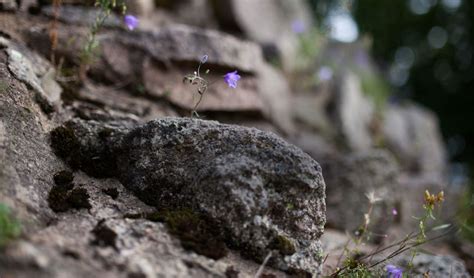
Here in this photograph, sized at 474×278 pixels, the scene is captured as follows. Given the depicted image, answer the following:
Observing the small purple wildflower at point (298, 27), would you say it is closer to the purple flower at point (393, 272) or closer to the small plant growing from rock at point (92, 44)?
the small plant growing from rock at point (92, 44)

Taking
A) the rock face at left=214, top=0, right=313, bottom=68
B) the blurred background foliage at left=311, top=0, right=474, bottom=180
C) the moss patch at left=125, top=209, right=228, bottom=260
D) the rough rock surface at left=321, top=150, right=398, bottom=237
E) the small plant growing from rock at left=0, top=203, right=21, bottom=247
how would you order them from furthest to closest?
the blurred background foliage at left=311, top=0, right=474, bottom=180 → the rock face at left=214, top=0, right=313, bottom=68 → the rough rock surface at left=321, top=150, right=398, bottom=237 → the moss patch at left=125, top=209, right=228, bottom=260 → the small plant growing from rock at left=0, top=203, right=21, bottom=247

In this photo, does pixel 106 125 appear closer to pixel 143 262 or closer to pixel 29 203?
pixel 29 203

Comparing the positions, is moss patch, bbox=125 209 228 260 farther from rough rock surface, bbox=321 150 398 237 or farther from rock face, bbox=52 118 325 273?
rough rock surface, bbox=321 150 398 237

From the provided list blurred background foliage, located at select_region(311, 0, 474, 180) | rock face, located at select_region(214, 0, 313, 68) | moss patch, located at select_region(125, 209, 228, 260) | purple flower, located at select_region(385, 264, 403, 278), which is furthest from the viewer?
blurred background foliage, located at select_region(311, 0, 474, 180)

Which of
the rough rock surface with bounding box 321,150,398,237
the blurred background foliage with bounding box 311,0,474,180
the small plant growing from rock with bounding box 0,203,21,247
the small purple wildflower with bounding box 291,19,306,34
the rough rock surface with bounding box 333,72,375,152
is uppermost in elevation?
the blurred background foliage with bounding box 311,0,474,180

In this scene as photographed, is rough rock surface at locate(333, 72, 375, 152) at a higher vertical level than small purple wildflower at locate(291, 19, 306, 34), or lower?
lower

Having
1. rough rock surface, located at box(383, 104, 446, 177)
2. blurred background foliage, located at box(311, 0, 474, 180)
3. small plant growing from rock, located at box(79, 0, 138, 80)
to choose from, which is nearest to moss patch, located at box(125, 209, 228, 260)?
small plant growing from rock, located at box(79, 0, 138, 80)

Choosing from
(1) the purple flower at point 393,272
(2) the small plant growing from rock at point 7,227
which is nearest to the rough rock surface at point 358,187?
(1) the purple flower at point 393,272
